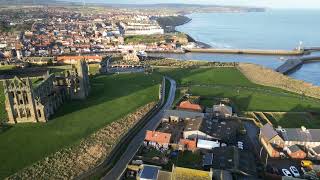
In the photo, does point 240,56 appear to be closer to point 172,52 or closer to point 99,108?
point 172,52

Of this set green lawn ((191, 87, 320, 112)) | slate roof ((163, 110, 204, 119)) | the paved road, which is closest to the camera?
the paved road

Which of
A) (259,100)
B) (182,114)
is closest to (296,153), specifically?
(182,114)

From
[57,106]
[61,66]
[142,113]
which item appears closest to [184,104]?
[142,113]

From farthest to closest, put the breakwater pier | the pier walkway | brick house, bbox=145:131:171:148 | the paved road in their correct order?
the breakwater pier < the pier walkway < brick house, bbox=145:131:171:148 < the paved road

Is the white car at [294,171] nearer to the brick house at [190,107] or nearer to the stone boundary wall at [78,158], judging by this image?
the brick house at [190,107]

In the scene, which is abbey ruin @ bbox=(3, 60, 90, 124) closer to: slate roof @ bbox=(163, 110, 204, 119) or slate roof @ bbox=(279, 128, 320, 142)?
slate roof @ bbox=(163, 110, 204, 119)

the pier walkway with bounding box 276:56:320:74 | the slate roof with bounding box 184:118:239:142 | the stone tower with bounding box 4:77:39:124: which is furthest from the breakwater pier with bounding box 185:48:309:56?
the stone tower with bounding box 4:77:39:124

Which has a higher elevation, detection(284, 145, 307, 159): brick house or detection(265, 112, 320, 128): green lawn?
detection(284, 145, 307, 159): brick house
